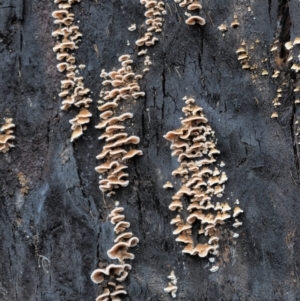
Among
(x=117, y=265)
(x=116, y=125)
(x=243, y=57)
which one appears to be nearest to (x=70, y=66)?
(x=116, y=125)

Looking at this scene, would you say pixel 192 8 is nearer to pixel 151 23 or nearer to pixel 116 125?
pixel 151 23

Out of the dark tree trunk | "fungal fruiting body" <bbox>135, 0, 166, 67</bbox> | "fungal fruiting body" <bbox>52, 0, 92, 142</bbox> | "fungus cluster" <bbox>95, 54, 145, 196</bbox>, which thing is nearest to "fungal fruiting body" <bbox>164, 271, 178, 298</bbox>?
the dark tree trunk

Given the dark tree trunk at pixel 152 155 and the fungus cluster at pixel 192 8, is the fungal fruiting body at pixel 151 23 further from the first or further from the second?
the fungus cluster at pixel 192 8

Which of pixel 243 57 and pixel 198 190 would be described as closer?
pixel 198 190

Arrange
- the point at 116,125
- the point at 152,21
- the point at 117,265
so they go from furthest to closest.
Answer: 1. the point at 152,21
2. the point at 116,125
3. the point at 117,265

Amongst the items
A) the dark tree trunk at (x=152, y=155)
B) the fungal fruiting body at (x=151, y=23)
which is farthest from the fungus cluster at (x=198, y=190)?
the fungal fruiting body at (x=151, y=23)
